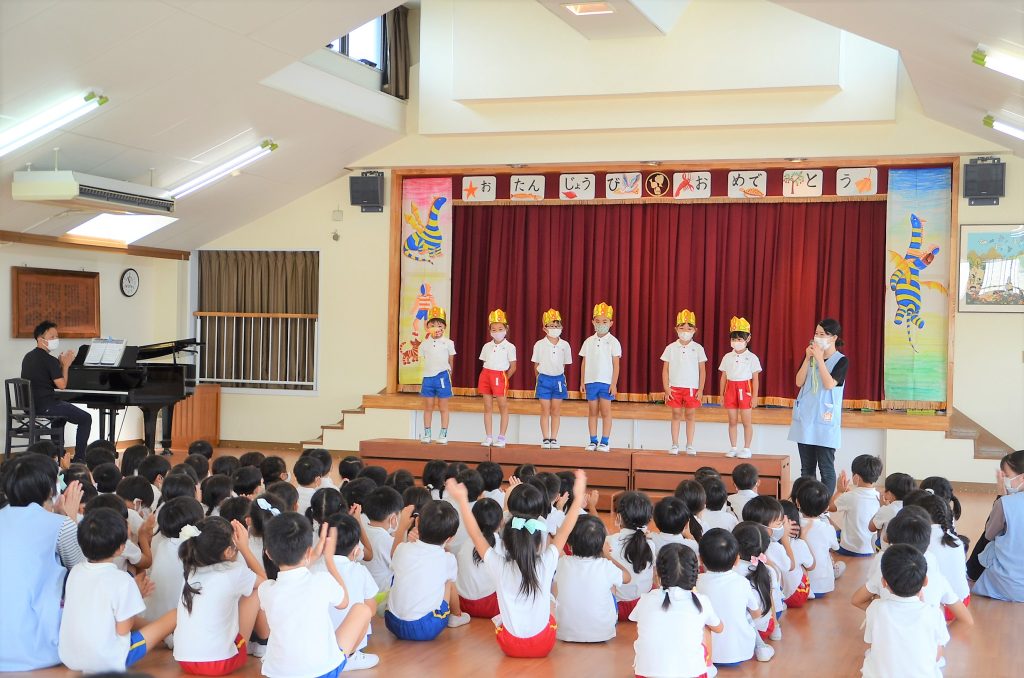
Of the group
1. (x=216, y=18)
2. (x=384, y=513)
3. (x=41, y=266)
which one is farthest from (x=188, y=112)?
(x=384, y=513)

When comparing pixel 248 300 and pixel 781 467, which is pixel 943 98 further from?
pixel 248 300

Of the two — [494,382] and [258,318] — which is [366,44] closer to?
[258,318]

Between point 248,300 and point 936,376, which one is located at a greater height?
point 248,300

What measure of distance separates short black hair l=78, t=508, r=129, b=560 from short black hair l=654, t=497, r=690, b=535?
2.42 meters

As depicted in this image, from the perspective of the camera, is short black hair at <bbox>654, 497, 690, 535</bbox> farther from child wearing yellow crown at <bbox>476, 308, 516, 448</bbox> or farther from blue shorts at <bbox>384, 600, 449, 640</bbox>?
child wearing yellow crown at <bbox>476, 308, 516, 448</bbox>

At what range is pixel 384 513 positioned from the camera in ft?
15.7

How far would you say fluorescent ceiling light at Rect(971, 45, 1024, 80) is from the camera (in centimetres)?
604

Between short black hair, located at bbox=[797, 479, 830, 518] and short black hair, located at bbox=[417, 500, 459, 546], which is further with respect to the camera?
short black hair, located at bbox=[797, 479, 830, 518]

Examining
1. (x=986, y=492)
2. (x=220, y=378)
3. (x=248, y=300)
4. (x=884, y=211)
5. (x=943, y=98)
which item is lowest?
(x=986, y=492)

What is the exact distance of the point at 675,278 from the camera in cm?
1070

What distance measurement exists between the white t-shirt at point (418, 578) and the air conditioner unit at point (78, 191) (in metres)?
5.11

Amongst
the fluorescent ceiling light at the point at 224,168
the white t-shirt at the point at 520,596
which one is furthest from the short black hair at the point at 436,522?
the fluorescent ceiling light at the point at 224,168

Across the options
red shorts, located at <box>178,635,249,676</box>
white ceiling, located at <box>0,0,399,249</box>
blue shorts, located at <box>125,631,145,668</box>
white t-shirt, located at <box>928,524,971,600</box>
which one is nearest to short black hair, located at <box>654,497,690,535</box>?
white t-shirt, located at <box>928,524,971,600</box>

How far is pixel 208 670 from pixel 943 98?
7362 millimetres
